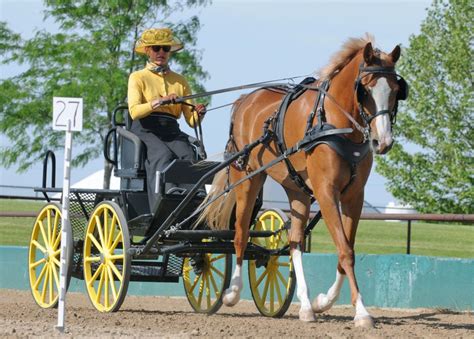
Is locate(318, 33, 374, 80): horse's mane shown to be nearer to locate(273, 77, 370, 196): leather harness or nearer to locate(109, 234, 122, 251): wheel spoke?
locate(273, 77, 370, 196): leather harness

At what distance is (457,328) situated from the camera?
8.51 m

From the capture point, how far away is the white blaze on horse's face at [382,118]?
7.65 meters

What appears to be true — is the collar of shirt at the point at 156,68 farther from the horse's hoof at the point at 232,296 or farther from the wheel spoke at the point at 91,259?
the horse's hoof at the point at 232,296

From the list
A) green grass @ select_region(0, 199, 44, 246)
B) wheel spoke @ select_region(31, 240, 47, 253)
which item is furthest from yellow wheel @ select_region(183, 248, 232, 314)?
green grass @ select_region(0, 199, 44, 246)

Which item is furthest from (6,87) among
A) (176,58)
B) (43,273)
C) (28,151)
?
(43,273)

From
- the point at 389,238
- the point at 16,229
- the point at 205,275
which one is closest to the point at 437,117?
the point at 389,238

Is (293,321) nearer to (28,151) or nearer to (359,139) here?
(359,139)

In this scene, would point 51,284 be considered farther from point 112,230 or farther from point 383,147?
point 383,147

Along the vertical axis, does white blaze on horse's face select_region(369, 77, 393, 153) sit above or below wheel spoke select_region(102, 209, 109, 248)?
above

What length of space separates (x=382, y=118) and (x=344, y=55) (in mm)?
902

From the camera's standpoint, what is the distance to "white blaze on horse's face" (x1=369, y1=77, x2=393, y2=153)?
25.1 ft

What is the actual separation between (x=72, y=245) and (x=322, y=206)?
89.6 inches

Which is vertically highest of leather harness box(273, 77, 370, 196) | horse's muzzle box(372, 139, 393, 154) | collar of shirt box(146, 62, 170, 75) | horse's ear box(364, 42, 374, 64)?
collar of shirt box(146, 62, 170, 75)

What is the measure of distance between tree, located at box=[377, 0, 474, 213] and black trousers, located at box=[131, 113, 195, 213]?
22.3 metres
